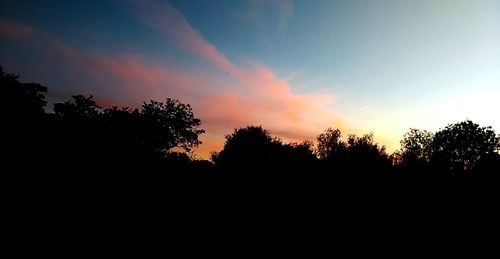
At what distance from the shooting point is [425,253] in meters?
14.5

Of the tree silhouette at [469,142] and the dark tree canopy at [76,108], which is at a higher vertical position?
the tree silhouette at [469,142]

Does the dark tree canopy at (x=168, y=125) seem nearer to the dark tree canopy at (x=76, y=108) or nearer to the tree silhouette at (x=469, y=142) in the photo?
the dark tree canopy at (x=76, y=108)

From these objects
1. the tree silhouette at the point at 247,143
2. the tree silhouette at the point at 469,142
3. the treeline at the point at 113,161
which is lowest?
the treeline at the point at 113,161

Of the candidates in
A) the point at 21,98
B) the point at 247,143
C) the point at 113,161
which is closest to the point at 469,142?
the point at 247,143

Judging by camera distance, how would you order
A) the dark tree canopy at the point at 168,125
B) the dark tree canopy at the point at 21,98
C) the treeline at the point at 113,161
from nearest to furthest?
the treeline at the point at 113,161 → the dark tree canopy at the point at 21,98 → the dark tree canopy at the point at 168,125

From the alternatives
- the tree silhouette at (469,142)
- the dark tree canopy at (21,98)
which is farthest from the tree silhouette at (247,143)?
the tree silhouette at (469,142)

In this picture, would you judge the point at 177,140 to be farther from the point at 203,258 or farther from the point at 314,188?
the point at 203,258

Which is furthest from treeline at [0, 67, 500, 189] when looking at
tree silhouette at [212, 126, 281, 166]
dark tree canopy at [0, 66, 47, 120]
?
tree silhouette at [212, 126, 281, 166]

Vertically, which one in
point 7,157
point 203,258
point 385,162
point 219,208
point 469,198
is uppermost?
point 385,162

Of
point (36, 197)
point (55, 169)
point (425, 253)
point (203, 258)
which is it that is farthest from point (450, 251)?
point (55, 169)

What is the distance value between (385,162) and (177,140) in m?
53.3

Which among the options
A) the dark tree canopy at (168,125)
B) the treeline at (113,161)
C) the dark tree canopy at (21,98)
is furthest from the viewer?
the dark tree canopy at (168,125)

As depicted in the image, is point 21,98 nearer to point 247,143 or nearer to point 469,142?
point 247,143

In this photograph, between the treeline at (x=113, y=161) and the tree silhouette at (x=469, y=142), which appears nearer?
the treeline at (x=113, y=161)
